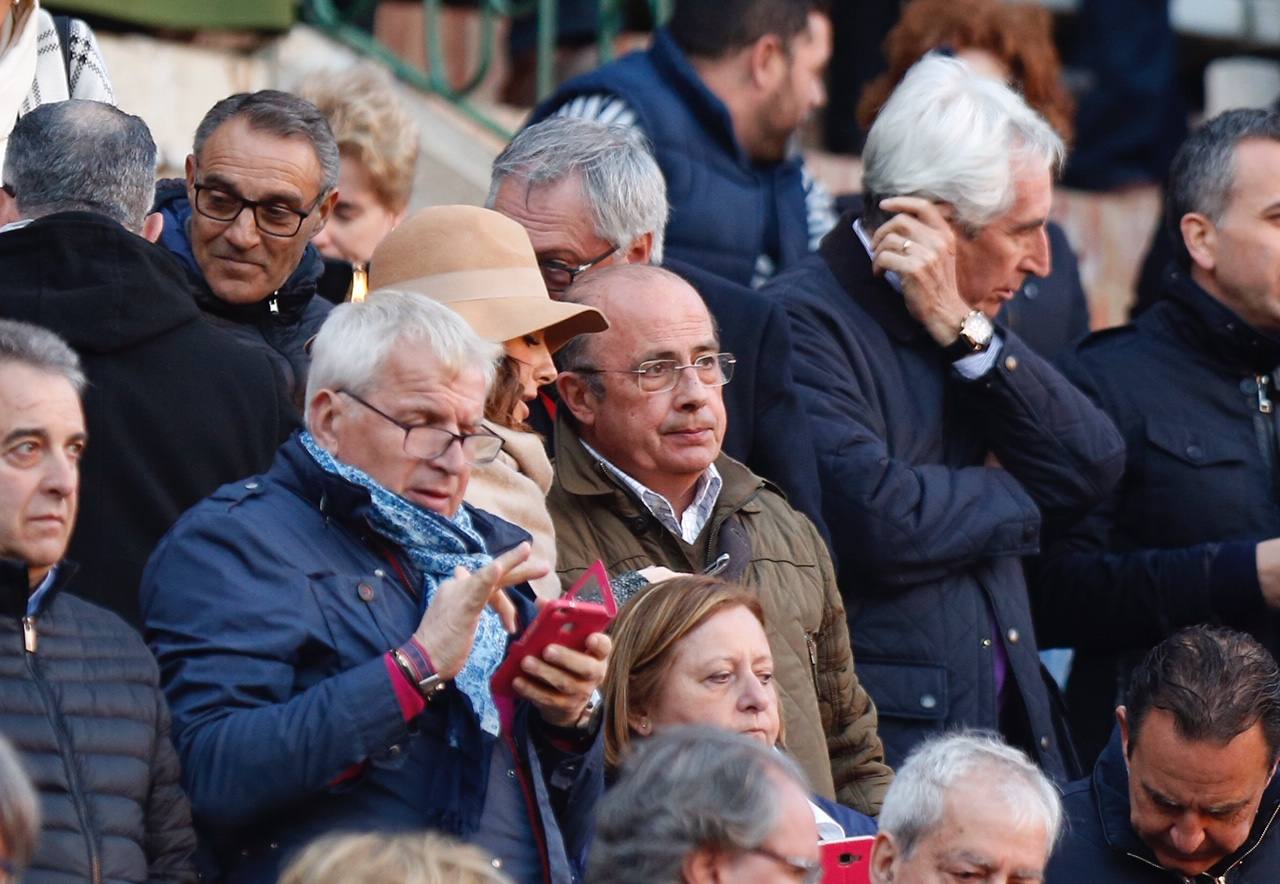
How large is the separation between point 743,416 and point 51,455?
2.05 metres

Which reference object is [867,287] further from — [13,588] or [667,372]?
[13,588]

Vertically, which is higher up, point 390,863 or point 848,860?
point 390,863

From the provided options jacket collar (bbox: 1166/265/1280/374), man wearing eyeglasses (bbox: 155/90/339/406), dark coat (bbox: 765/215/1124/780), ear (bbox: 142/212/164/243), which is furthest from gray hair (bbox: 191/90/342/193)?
jacket collar (bbox: 1166/265/1280/374)

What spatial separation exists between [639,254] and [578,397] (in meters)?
0.55

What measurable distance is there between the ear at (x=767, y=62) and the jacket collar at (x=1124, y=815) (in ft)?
7.63

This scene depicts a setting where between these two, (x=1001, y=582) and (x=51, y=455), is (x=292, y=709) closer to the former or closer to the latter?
(x=51, y=455)

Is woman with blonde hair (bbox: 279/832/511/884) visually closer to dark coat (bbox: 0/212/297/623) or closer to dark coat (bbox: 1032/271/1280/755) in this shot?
dark coat (bbox: 0/212/297/623)

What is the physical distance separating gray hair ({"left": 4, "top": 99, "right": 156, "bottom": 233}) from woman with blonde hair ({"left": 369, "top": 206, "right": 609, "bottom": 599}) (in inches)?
22.7

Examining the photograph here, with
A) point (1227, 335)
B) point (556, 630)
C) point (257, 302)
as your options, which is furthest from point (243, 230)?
point (1227, 335)

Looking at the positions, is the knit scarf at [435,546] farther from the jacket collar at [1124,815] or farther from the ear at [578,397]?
the jacket collar at [1124,815]

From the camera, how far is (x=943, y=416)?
19.8 ft

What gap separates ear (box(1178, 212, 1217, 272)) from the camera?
6547 millimetres

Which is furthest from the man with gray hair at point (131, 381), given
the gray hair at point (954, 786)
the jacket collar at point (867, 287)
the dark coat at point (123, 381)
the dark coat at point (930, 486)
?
the jacket collar at point (867, 287)

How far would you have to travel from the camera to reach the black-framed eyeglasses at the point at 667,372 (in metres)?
5.31
